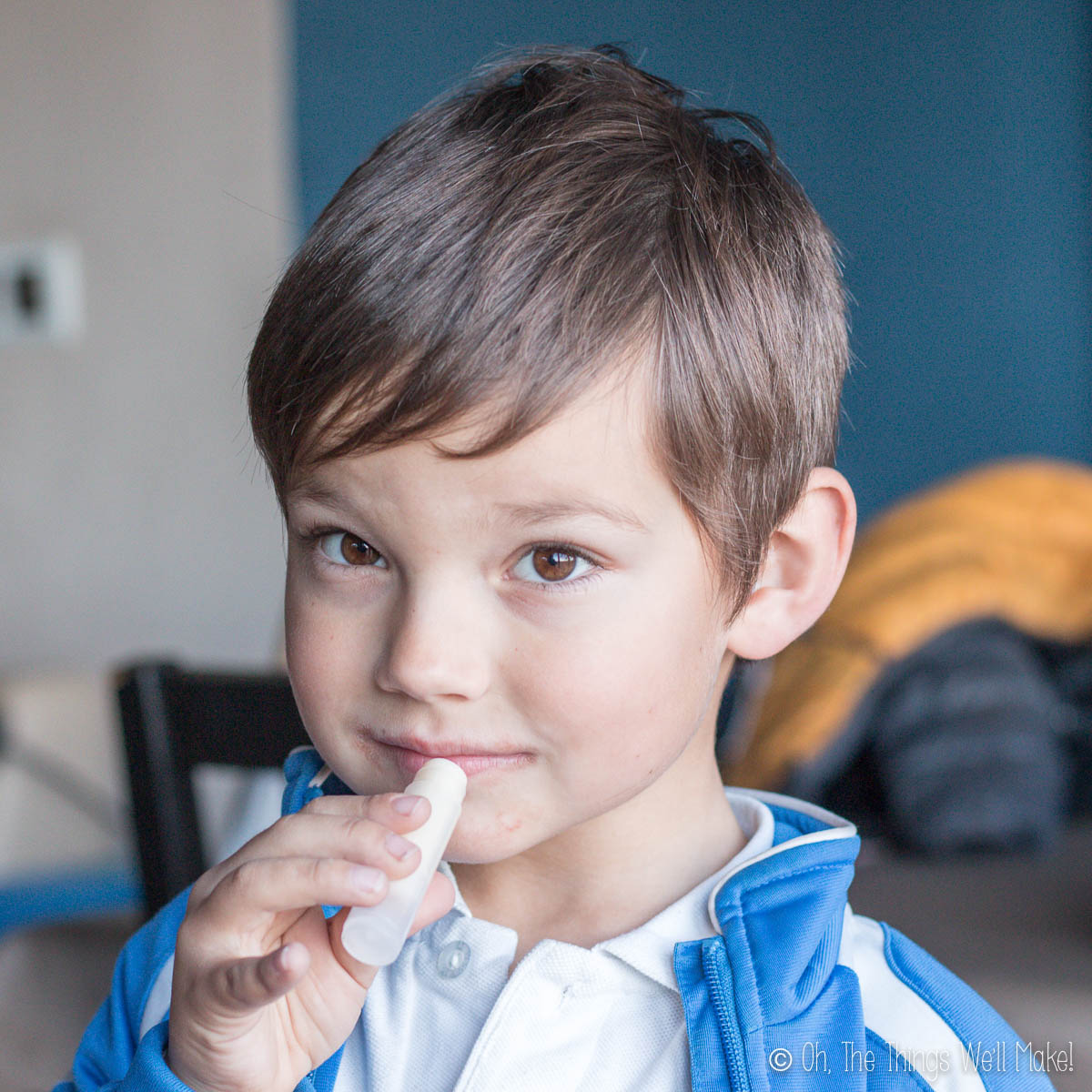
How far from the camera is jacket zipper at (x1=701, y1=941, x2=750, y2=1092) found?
2.13 feet

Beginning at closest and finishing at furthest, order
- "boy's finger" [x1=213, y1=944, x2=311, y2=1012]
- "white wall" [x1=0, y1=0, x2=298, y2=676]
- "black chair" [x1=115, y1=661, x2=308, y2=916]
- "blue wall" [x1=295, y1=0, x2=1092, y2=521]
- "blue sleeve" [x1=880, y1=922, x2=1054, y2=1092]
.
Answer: "boy's finger" [x1=213, y1=944, x2=311, y2=1012], "blue sleeve" [x1=880, y1=922, x2=1054, y2=1092], "black chair" [x1=115, y1=661, x2=308, y2=916], "blue wall" [x1=295, y1=0, x2=1092, y2=521], "white wall" [x1=0, y1=0, x2=298, y2=676]

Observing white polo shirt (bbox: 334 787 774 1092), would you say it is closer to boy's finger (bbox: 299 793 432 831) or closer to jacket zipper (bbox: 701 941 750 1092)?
jacket zipper (bbox: 701 941 750 1092)

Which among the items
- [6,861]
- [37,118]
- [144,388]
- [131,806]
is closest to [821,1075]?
[131,806]

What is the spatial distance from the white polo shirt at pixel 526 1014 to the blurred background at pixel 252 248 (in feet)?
5.17

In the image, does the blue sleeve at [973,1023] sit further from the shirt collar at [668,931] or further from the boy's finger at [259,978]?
the boy's finger at [259,978]

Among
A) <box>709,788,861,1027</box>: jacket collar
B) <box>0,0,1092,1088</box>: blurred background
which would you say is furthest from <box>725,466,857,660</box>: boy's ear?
<box>0,0,1092,1088</box>: blurred background

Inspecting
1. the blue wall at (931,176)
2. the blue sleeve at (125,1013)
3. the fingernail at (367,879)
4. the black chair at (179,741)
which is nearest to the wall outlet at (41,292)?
the blue wall at (931,176)

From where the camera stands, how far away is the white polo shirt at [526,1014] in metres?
0.69

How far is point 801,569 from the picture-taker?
764 mm

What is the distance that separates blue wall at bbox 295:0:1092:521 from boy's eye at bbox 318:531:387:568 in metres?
1.86

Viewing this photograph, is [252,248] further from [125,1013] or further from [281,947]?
[281,947]

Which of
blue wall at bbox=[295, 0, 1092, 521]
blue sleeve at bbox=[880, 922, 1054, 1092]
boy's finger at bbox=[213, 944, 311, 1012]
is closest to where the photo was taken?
boy's finger at bbox=[213, 944, 311, 1012]

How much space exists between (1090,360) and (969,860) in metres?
1.33

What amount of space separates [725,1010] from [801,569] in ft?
0.86
